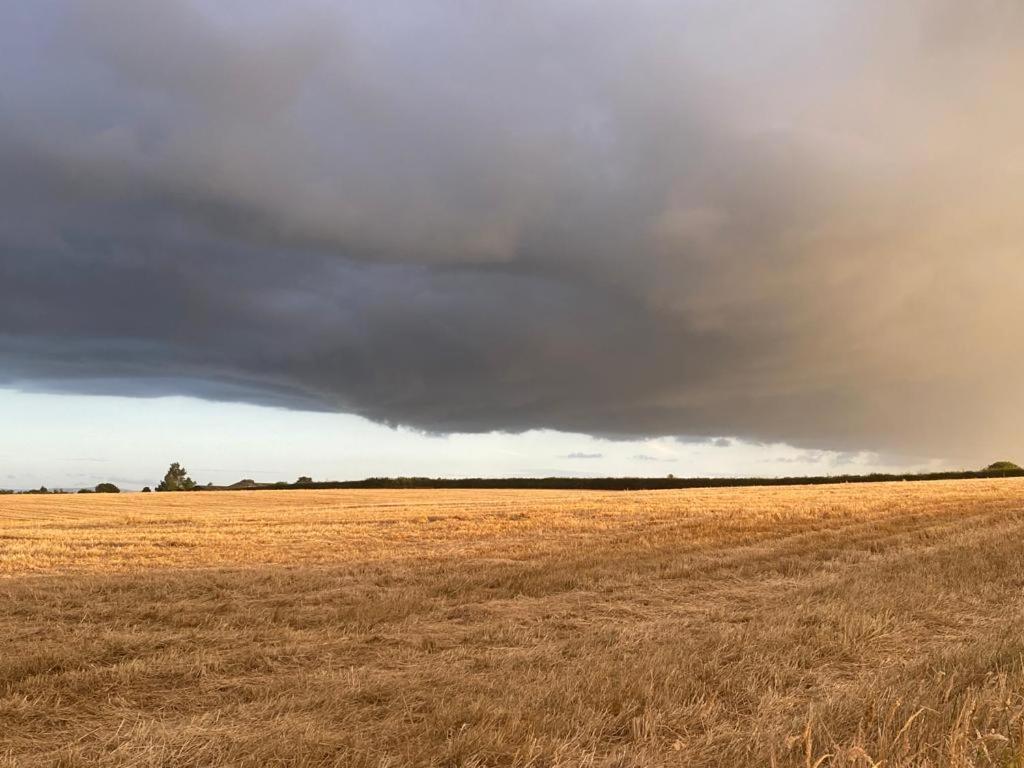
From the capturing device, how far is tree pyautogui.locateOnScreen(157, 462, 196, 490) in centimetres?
11525

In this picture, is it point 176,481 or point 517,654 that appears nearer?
point 517,654

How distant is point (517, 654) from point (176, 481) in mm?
120978

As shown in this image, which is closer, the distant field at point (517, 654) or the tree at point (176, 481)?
the distant field at point (517, 654)

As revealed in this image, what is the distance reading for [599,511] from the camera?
34.8m

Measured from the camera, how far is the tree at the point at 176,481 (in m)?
115

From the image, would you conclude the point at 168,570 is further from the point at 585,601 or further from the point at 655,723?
the point at 655,723

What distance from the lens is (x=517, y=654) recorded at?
10047 millimetres

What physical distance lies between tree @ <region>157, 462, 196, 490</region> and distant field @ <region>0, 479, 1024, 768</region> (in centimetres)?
9868

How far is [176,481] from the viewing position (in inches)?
4712

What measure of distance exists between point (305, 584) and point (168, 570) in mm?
4687

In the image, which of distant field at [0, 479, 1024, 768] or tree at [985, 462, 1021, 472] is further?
tree at [985, 462, 1021, 472]

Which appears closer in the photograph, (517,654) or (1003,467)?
(517,654)

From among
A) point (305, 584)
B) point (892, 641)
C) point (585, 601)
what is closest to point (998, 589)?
point (892, 641)

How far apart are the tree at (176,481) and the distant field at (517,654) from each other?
98676 millimetres
